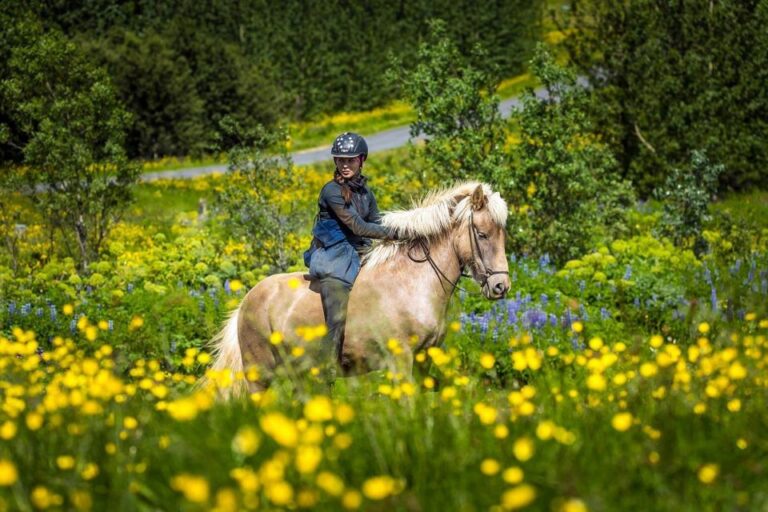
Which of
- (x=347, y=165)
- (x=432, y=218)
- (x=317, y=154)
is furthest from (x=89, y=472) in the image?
(x=317, y=154)

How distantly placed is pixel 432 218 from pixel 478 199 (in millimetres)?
433

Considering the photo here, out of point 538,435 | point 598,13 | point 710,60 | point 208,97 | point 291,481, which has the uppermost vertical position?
point 291,481

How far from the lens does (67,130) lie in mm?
13633

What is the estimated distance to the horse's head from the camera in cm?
620

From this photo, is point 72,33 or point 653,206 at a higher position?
point 72,33

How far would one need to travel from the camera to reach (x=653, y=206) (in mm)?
17156

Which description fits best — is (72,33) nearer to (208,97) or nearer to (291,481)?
(208,97)

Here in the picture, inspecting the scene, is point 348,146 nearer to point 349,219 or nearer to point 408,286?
point 349,219

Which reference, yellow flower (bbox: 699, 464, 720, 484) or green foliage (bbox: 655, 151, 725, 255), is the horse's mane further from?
green foliage (bbox: 655, 151, 725, 255)

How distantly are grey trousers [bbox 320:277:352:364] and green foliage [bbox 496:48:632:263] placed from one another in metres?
6.28

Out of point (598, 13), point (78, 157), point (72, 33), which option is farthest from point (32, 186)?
point (72, 33)

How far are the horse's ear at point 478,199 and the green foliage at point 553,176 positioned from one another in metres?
5.89

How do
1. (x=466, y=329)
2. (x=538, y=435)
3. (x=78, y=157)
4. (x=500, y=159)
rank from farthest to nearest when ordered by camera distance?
(x=78, y=157), (x=500, y=159), (x=466, y=329), (x=538, y=435)

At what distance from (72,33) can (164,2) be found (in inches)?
413
